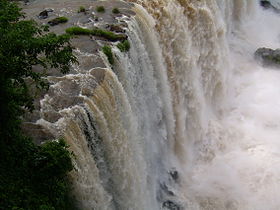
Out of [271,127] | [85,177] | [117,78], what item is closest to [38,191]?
[85,177]

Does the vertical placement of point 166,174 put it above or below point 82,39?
below

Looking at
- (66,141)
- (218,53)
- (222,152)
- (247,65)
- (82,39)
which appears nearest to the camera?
(66,141)

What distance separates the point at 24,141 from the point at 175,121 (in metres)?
8.48

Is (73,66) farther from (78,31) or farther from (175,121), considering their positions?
(175,121)

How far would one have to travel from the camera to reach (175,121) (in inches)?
659

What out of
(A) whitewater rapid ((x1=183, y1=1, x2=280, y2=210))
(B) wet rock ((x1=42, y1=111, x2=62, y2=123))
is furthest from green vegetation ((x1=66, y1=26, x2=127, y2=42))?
(A) whitewater rapid ((x1=183, y1=1, x2=280, y2=210))

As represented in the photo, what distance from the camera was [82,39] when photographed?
14.3m

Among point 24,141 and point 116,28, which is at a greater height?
point 24,141

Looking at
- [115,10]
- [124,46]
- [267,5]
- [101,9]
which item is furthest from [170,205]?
[267,5]

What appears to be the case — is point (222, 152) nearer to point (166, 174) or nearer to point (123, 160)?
point (166, 174)

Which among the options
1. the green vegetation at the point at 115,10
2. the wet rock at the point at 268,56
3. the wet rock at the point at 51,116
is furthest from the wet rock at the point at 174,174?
the wet rock at the point at 268,56

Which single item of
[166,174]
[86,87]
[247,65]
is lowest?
[247,65]

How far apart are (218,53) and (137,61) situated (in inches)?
300

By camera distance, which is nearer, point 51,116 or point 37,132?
point 37,132
